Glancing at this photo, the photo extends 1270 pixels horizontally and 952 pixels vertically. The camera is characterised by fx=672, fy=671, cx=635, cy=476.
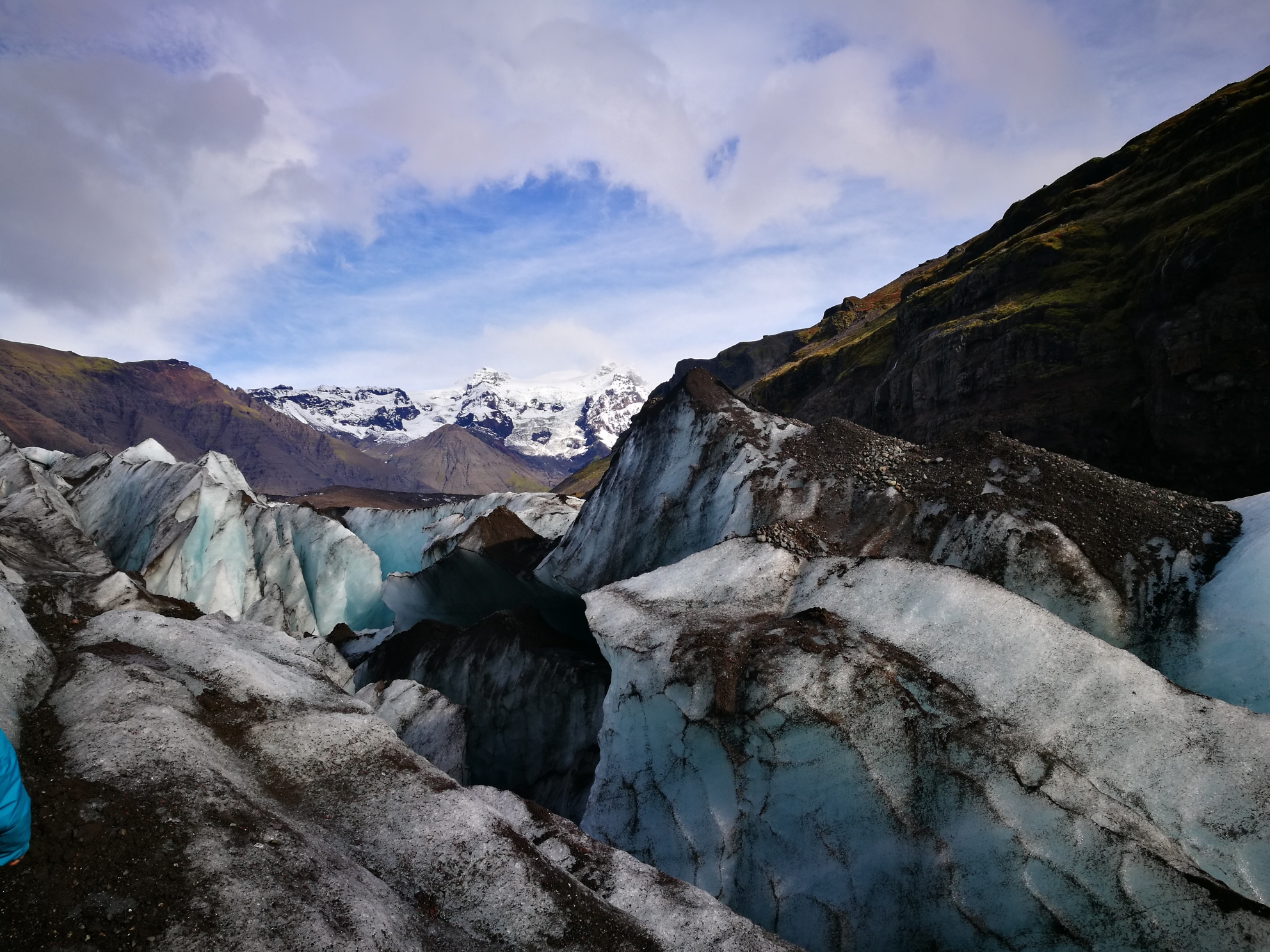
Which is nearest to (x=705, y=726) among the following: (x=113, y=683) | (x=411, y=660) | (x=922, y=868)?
(x=922, y=868)

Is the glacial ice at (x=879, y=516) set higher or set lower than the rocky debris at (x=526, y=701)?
higher

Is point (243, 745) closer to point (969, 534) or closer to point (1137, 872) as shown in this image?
point (1137, 872)

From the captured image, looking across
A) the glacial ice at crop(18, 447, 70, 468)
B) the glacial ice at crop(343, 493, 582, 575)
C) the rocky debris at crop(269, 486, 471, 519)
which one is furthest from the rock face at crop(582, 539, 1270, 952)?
the rocky debris at crop(269, 486, 471, 519)

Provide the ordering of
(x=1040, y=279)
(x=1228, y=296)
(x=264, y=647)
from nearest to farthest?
(x=264, y=647) < (x=1228, y=296) < (x=1040, y=279)

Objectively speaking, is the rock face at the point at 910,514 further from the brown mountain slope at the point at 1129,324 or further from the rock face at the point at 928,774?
the brown mountain slope at the point at 1129,324

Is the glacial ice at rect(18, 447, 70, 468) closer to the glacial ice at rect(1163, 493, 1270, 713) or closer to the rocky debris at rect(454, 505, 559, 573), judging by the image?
the rocky debris at rect(454, 505, 559, 573)

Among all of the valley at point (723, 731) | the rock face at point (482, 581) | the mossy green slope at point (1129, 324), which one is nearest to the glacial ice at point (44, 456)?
the valley at point (723, 731)
